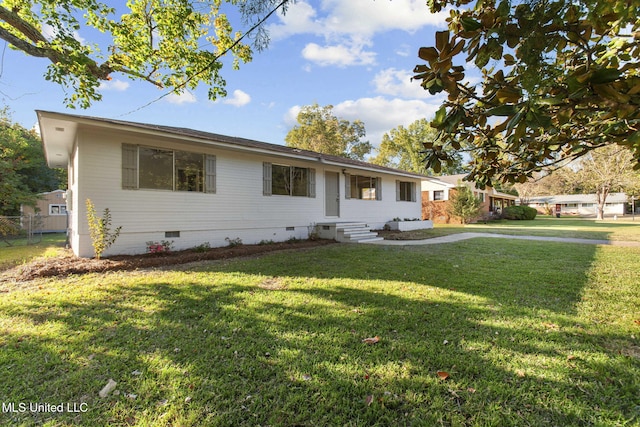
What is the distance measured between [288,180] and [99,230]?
6064 millimetres

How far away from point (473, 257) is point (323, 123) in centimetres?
2641

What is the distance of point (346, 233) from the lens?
424 inches

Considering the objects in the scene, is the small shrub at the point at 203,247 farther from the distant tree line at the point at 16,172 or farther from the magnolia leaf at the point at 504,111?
the distant tree line at the point at 16,172

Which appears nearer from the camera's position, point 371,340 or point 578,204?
point 371,340

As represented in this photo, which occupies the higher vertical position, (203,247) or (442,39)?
(442,39)

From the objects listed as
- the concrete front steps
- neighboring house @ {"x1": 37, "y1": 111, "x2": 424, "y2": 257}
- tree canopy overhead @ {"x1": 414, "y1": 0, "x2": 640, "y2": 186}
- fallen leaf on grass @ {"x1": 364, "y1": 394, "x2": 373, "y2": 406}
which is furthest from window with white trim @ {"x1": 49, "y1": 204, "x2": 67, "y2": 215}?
tree canopy overhead @ {"x1": 414, "y1": 0, "x2": 640, "y2": 186}

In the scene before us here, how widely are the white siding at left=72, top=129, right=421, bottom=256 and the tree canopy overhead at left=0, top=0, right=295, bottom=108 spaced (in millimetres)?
1790

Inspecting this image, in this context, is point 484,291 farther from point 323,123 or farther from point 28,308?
point 323,123

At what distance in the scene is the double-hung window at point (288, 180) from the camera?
33.3 ft

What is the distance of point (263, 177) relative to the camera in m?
10.1

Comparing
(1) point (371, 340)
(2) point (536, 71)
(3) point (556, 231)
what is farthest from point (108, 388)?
(3) point (556, 231)

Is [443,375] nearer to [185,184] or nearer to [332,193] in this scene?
[185,184]

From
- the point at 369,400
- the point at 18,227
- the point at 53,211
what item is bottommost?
the point at 369,400

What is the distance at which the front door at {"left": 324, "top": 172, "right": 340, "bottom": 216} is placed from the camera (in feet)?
40.2
